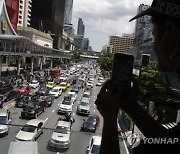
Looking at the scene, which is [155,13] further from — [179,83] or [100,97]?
[100,97]

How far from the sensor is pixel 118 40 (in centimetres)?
15312

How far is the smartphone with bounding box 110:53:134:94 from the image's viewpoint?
187cm

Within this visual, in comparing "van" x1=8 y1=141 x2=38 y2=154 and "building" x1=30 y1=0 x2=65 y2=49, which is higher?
"building" x1=30 y1=0 x2=65 y2=49

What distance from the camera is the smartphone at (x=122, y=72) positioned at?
1871mm

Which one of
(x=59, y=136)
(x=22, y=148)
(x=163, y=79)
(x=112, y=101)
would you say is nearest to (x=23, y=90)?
(x=22, y=148)

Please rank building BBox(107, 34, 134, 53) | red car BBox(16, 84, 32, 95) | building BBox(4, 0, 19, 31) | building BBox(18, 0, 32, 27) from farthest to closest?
building BBox(107, 34, 134, 53), building BBox(18, 0, 32, 27), building BBox(4, 0, 19, 31), red car BBox(16, 84, 32, 95)

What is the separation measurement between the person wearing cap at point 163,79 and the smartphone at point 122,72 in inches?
1.6

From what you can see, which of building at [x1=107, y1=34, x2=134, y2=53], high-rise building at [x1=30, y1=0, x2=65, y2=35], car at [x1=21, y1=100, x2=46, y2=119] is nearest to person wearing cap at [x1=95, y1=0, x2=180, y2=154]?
car at [x1=21, y1=100, x2=46, y2=119]

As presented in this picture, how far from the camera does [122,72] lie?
201 cm

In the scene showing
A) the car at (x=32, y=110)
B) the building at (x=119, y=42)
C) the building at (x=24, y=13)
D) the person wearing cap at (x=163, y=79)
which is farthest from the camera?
the building at (x=119, y=42)

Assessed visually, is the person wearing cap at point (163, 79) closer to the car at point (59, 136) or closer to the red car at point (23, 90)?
the car at point (59, 136)

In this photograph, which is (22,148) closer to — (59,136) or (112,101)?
(59,136)

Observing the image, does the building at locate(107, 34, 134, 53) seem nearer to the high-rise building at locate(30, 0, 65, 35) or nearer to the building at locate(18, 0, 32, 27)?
the high-rise building at locate(30, 0, 65, 35)

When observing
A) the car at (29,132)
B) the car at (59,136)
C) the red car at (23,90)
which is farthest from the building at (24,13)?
the car at (29,132)
